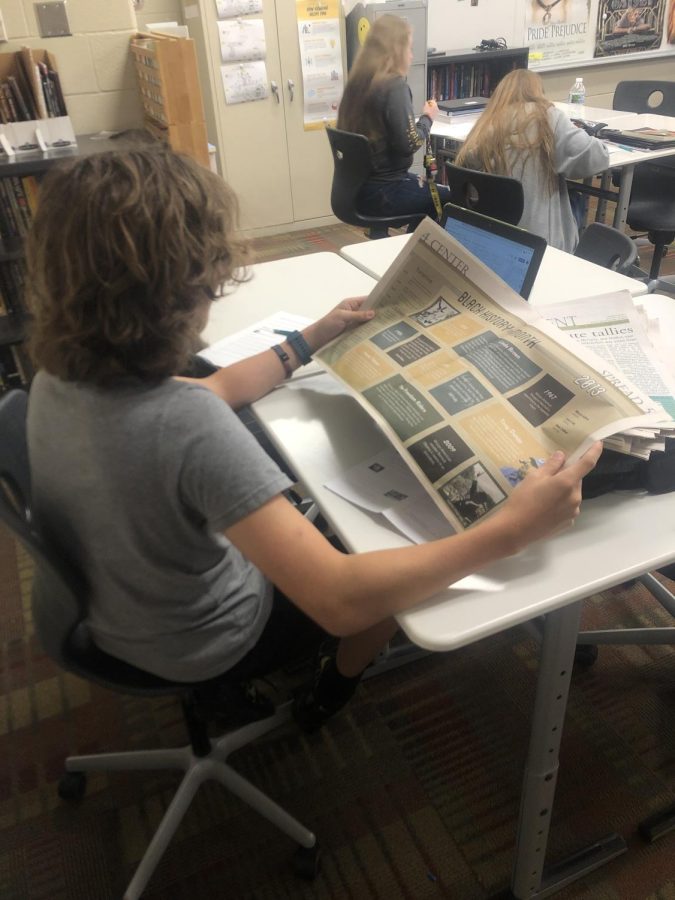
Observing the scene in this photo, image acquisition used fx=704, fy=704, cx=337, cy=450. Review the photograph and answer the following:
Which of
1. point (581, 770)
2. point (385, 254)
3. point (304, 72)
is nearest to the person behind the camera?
point (581, 770)

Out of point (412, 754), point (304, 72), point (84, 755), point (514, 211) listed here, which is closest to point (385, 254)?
point (514, 211)

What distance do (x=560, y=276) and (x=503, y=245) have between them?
0.55 m

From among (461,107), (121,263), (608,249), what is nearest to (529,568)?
(121,263)

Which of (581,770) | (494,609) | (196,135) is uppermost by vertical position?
(196,135)

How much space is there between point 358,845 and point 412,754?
0.21 m

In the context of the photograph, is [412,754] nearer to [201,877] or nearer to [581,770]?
[581,770]

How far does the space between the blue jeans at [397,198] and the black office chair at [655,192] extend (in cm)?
90

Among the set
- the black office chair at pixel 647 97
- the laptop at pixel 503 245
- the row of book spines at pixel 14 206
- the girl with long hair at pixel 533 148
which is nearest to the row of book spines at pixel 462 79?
the black office chair at pixel 647 97

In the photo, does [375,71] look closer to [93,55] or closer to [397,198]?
[397,198]

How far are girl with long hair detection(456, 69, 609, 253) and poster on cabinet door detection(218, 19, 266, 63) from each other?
79.4 inches

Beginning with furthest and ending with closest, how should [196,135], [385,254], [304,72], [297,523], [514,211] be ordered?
[304,72] → [196,135] → [514,211] → [385,254] → [297,523]

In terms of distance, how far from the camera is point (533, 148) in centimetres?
249

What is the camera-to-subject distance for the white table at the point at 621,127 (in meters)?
2.83

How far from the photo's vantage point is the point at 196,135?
8.12 feet
